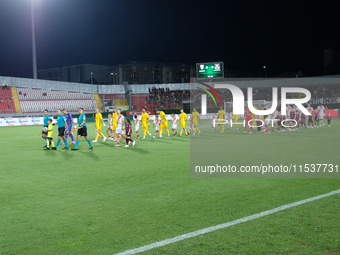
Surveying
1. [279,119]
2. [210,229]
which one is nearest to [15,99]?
[279,119]

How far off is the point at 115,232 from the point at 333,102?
45.4 m

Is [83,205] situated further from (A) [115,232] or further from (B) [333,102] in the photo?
(B) [333,102]

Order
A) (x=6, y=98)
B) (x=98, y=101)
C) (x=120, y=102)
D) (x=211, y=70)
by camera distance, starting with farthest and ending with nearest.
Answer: (x=120, y=102)
(x=98, y=101)
(x=6, y=98)
(x=211, y=70)

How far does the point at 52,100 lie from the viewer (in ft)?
181

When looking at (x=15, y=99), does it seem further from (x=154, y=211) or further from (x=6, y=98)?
(x=154, y=211)

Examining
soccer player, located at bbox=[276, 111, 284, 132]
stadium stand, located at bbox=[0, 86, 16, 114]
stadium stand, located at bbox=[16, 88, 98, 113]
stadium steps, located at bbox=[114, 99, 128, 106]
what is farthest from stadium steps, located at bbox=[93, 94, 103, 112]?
soccer player, located at bbox=[276, 111, 284, 132]

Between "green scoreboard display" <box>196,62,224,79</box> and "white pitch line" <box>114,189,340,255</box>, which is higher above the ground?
"green scoreboard display" <box>196,62,224,79</box>

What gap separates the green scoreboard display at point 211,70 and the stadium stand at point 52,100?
855 inches

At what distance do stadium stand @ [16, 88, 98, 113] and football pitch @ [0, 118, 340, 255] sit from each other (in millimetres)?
44956

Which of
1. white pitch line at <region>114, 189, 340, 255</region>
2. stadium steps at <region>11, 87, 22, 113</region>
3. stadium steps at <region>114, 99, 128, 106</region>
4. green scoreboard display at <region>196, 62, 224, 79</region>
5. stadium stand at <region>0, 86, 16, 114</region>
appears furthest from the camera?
stadium steps at <region>114, 99, 128, 106</region>

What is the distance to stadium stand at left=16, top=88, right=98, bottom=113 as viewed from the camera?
2021 inches

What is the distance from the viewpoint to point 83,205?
6.05m

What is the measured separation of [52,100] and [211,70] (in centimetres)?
2783

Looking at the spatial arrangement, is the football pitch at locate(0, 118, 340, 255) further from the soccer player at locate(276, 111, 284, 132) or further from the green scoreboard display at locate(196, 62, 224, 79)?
the green scoreboard display at locate(196, 62, 224, 79)
